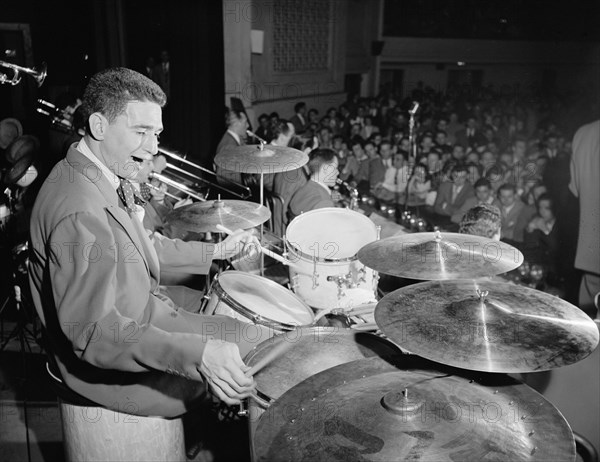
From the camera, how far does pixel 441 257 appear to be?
9.07 ft

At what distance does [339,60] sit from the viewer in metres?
15.6

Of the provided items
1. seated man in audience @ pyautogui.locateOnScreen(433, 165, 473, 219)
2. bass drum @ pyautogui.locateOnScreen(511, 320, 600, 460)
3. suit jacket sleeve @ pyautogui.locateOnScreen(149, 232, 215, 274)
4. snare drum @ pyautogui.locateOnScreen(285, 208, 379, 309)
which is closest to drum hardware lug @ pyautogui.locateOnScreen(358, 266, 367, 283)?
snare drum @ pyautogui.locateOnScreen(285, 208, 379, 309)

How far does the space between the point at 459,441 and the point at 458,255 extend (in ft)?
4.63

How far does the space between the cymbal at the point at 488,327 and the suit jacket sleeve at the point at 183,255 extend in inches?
46.5

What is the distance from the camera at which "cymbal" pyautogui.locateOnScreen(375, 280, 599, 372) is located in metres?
1.72

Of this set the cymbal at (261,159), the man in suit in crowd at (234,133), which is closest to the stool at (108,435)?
the cymbal at (261,159)

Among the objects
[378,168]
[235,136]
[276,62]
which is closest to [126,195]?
[235,136]

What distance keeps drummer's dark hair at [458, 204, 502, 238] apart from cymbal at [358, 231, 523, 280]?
3.16 feet

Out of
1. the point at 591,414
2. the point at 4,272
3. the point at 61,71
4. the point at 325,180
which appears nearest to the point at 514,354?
the point at 591,414

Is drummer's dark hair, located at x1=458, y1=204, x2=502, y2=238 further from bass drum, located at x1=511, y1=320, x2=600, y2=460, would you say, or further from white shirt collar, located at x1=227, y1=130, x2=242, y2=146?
white shirt collar, located at x1=227, y1=130, x2=242, y2=146

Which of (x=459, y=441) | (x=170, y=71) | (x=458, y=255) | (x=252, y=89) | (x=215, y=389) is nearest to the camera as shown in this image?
(x=459, y=441)

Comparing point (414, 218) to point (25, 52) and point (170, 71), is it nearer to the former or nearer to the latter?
point (170, 71)

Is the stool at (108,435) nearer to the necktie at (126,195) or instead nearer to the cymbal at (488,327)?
the necktie at (126,195)

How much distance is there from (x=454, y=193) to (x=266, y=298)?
4.72m
